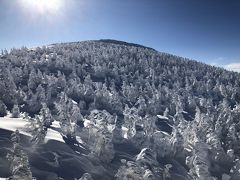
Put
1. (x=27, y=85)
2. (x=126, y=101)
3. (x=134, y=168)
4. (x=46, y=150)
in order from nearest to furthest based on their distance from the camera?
(x=134, y=168) → (x=46, y=150) → (x=27, y=85) → (x=126, y=101)

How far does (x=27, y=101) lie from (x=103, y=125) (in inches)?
1912

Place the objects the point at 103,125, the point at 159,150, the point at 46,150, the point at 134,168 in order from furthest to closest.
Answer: the point at 159,150
the point at 103,125
the point at 46,150
the point at 134,168

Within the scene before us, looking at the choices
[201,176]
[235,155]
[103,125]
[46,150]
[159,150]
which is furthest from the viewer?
[235,155]

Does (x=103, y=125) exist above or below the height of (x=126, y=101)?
below

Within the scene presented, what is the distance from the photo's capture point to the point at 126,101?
19888cm

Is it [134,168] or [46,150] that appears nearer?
[134,168]

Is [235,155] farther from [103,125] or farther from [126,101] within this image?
[126,101]

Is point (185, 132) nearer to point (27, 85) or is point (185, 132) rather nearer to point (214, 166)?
point (214, 166)

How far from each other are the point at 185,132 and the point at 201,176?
40.7 meters

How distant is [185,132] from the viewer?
142 m

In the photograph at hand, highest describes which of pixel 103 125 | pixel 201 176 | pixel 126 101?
pixel 126 101

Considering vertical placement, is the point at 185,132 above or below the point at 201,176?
above

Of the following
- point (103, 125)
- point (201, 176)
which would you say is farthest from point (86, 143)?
point (201, 176)

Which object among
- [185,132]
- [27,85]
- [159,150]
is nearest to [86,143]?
[159,150]
